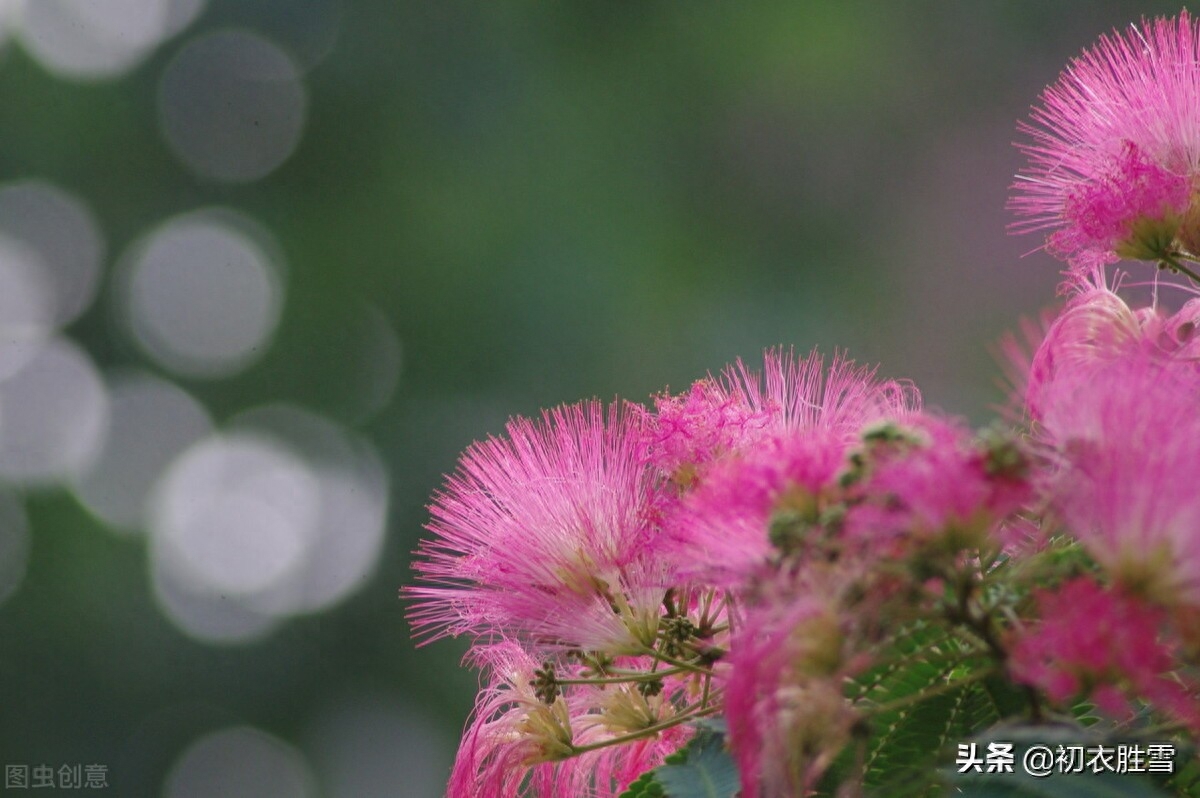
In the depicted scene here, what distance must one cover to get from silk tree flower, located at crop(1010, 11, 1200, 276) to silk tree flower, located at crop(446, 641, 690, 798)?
76 cm

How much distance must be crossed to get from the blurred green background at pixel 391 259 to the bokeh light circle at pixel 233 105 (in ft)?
0.07

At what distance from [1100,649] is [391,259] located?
879cm

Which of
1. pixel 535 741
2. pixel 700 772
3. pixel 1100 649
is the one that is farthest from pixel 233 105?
pixel 1100 649

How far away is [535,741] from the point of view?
1.76 meters

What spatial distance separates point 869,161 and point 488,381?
3.07 metres

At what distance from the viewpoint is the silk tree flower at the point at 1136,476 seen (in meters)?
1.09

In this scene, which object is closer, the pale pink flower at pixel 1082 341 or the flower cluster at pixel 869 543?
the flower cluster at pixel 869 543

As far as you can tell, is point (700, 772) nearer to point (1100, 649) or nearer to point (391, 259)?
point (1100, 649)

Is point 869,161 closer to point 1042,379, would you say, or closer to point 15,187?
point 15,187

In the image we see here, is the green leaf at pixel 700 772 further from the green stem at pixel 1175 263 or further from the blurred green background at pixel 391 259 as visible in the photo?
the blurred green background at pixel 391 259

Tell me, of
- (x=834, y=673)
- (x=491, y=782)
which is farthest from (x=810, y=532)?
(x=491, y=782)

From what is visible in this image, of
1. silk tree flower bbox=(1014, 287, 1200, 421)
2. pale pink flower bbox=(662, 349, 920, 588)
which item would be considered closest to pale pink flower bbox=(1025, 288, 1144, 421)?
silk tree flower bbox=(1014, 287, 1200, 421)

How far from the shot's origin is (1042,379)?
141 centimetres

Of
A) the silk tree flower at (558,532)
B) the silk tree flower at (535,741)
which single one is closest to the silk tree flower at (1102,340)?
the silk tree flower at (558,532)
